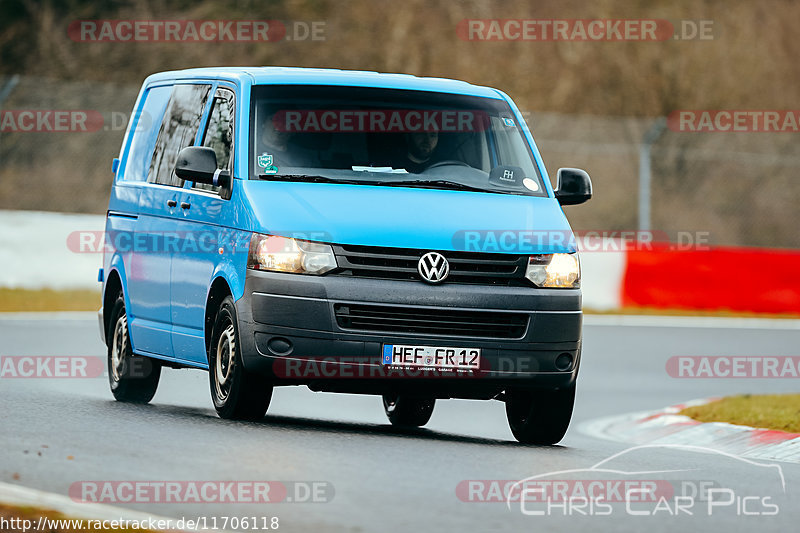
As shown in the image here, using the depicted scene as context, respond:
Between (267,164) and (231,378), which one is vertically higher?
(267,164)

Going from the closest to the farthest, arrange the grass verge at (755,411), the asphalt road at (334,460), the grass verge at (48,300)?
the asphalt road at (334,460)
the grass verge at (755,411)
the grass verge at (48,300)

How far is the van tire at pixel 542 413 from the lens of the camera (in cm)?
966

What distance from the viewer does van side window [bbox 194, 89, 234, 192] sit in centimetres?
→ 988

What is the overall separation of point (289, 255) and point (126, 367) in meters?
2.80

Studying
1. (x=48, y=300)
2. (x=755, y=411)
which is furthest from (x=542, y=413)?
(x=48, y=300)

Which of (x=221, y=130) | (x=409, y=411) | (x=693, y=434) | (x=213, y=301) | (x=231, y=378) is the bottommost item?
(x=693, y=434)

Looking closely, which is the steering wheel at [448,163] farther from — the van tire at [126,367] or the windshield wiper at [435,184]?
the van tire at [126,367]

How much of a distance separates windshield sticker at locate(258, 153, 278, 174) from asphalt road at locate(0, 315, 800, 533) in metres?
1.50

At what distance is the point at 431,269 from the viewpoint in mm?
8930

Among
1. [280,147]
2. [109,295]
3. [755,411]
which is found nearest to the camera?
[280,147]

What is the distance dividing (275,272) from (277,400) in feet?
13.7

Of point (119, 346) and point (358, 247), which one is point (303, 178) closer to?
point (358, 247)

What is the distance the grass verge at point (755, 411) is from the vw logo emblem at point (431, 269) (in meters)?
3.99

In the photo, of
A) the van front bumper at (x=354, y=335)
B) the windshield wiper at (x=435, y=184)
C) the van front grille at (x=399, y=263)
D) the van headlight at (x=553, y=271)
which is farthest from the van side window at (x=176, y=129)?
the van headlight at (x=553, y=271)
